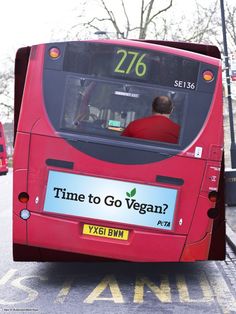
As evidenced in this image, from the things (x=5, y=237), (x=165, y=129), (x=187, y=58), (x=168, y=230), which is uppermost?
(x=187, y=58)

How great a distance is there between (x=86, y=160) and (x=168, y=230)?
1.13 metres

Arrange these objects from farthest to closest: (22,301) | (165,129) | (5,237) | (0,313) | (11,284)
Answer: (5,237)
(11,284)
(165,129)
(22,301)
(0,313)

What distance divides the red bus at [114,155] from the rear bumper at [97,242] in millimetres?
10

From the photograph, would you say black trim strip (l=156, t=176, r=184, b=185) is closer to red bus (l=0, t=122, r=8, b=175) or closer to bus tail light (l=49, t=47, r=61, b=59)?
bus tail light (l=49, t=47, r=61, b=59)

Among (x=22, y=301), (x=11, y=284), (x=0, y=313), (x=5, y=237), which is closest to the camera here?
(x=0, y=313)

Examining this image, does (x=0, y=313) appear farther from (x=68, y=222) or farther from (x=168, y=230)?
(x=168, y=230)

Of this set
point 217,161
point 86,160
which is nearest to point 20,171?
point 86,160

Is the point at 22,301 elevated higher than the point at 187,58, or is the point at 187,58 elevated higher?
the point at 187,58

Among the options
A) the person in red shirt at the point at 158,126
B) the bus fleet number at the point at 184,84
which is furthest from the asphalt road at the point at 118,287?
the bus fleet number at the point at 184,84

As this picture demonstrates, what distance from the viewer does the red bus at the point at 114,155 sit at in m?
6.77

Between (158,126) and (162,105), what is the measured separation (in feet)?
0.75

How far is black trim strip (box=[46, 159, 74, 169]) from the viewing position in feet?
22.2

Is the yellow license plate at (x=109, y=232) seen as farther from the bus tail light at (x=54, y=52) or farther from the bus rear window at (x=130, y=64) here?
the bus tail light at (x=54, y=52)

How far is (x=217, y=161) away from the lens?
6.81m
